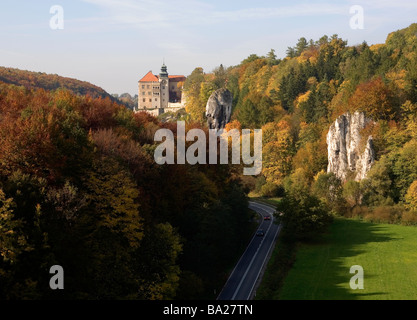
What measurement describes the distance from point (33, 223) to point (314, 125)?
3002 inches

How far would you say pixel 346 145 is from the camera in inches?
3221

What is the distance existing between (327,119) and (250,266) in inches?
2232

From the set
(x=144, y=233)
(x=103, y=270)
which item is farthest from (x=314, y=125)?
(x=103, y=270)

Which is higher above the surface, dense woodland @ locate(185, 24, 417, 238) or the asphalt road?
dense woodland @ locate(185, 24, 417, 238)

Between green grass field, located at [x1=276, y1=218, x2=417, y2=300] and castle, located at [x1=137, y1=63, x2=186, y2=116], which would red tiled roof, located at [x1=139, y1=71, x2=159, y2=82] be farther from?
green grass field, located at [x1=276, y1=218, x2=417, y2=300]

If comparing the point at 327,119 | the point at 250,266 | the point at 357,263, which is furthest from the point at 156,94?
the point at 357,263

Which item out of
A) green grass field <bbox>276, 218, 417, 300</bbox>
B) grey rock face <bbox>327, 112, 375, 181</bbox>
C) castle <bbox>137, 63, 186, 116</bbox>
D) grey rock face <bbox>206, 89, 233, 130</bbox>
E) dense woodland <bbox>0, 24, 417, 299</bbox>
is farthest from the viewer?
castle <bbox>137, 63, 186, 116</bbox>

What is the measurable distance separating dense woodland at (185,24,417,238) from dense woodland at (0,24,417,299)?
0.85ft

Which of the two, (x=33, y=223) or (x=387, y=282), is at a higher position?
(x=33, y=223)

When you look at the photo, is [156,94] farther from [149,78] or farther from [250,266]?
[250,266]

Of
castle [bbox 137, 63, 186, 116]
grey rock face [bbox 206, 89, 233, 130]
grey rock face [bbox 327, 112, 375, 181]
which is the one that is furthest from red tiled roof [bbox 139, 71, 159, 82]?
grey rock face [bbox 327, 112, 375, 181]

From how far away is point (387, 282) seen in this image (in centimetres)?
4309

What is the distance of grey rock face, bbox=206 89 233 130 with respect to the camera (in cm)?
11762
